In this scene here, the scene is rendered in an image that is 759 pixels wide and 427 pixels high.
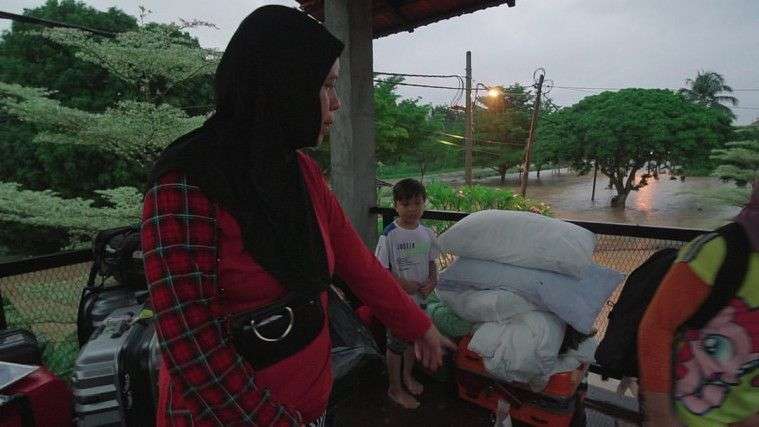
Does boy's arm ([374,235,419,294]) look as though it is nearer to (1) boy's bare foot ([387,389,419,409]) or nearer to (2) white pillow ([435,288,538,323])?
(2) white pillow ([435,288,538,323])

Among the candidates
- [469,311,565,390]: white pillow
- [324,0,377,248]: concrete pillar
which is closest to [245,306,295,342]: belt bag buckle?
[469,311,565,390]: white pillow

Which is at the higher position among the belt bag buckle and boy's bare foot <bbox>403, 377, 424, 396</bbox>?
the belt bag buckle

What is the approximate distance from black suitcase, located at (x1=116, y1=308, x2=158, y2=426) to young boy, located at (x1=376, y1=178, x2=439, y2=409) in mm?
1319

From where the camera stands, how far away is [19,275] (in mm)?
2139

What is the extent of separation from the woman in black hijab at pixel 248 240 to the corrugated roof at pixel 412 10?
3268mm

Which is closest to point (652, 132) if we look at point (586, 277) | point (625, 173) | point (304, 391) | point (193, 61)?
point (625, 173)

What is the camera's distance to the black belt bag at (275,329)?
2.68ft

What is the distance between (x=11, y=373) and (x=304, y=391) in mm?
1501

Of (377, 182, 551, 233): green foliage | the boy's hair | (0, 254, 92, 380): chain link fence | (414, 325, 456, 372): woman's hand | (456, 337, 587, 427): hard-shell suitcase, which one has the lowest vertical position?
(377, 182, 551, 233): green foliage

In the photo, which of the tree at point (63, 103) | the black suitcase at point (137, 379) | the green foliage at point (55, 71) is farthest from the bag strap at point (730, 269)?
the green foliage at point (55, 71)

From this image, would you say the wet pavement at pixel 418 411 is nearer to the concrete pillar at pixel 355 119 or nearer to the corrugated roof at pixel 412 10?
the concrete pillar at pixel 355 119

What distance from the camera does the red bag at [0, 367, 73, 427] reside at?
5.21ft

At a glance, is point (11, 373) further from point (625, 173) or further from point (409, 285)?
point (625, 173)

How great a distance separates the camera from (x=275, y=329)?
0.86 metres
